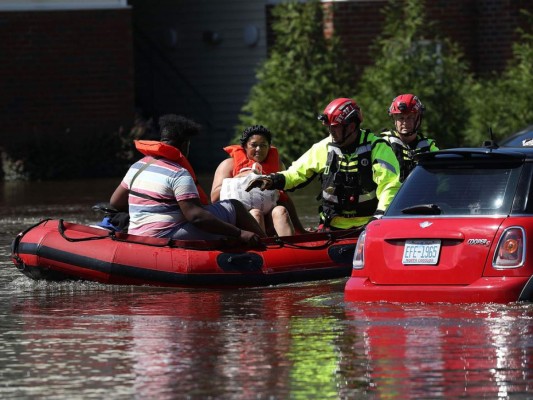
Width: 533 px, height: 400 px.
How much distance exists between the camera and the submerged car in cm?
1054

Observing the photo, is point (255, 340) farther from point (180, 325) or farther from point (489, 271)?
point (489, 271)

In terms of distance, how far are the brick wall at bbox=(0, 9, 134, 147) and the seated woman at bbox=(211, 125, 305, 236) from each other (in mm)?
13514

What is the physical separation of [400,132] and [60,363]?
6.02m

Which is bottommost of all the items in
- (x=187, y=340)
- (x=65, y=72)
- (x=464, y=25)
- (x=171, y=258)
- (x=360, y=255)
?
(x=187, y=340)

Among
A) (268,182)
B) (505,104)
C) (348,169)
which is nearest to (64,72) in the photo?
(505,104)

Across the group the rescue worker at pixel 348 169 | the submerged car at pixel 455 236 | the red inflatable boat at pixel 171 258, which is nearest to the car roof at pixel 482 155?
the submerged car at pixel 455 236

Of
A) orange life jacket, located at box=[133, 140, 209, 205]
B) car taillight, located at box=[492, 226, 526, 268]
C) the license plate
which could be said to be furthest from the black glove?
car taillight, located at box=[492, 226, 526, 268]

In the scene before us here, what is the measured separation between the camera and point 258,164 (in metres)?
14.5

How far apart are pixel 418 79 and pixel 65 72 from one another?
234 inches

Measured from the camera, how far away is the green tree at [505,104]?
2653cm

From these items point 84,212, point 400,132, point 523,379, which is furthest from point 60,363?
point 84,212

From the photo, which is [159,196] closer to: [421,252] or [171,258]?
[171,258]

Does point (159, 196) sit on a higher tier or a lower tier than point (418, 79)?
lower

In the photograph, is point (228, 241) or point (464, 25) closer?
point (228, 241)
